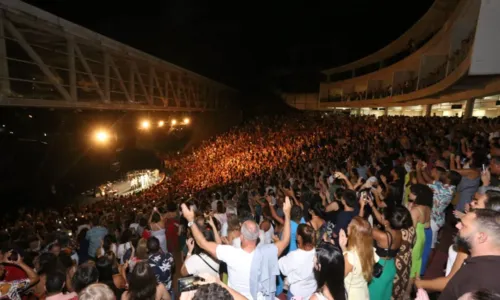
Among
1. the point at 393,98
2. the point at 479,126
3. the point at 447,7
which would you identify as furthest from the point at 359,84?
the point at 479,126

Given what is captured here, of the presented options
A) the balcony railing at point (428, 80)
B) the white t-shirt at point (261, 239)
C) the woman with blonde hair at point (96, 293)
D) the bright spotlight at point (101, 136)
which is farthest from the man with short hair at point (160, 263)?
the balcony railing at point (428, 80)

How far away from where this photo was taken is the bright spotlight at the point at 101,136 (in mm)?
13391

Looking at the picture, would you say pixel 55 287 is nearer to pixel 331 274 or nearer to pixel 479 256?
pixel 331 274

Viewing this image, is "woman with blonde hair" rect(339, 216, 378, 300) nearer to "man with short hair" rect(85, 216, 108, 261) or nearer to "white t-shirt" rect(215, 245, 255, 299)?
"white t-shirt" rect(215, 245, 255, 299)

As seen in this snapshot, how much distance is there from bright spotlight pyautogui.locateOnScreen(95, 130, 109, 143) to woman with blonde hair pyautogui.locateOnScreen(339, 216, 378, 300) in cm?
1305

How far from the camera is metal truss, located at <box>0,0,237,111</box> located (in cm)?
689

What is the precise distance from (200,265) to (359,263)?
165 centimetres

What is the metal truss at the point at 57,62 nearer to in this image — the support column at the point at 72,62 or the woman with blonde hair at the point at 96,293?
the support column at the point at 72,62

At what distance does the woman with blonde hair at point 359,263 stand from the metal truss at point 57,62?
25.4 feet

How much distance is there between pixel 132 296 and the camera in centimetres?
282

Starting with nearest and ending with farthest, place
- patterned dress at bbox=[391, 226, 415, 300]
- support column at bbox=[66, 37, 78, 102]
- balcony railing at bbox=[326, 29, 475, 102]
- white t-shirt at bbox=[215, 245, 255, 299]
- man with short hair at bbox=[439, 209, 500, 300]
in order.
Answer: man with short hair at bbox=[439, 209, 500, 300], white t-shirt at bbox=[215, 245, 255, 299], patterned dress at bbox=[391, 226, 415, 300], support column at bbox=[66, 37, 78, 102], balcony railing at bbox=[326, 29, 475, 102]

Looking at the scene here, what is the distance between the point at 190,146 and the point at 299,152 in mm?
14605


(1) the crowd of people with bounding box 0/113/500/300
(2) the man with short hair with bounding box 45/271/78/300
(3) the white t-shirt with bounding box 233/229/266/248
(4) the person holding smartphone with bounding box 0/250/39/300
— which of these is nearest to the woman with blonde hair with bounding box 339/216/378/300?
(1) the crowd of people with bounding box 0/113/500/300

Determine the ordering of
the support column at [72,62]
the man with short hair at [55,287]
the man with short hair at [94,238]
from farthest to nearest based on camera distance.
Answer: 1. the support column at [72,62]
2. the man with short hair at [94,238]
3. the man with short hair at [55,287]
